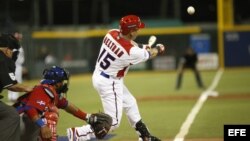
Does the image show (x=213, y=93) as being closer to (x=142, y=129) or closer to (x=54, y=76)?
(x=142, y=129)

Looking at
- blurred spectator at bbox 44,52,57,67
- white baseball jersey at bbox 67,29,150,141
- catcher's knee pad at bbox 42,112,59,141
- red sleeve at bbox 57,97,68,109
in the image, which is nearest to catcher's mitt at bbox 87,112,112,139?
white baseball jersey at bbox 67,29,150,141

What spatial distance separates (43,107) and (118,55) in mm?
1450

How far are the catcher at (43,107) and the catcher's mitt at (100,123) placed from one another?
59 centimetres

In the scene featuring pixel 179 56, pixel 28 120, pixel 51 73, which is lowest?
pixel 179 56

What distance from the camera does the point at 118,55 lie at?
779 centimetres

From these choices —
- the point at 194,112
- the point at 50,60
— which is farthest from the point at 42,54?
the point at 194,112

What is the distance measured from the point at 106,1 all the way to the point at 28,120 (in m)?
24.8

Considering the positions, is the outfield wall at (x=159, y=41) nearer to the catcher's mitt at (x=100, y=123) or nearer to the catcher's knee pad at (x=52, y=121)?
the catcher's mitt at (x=100, y=123)

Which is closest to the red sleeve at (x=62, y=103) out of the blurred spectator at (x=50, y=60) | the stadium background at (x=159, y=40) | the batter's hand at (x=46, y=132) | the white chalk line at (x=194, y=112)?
the batter's hand at (x=46, y=132)

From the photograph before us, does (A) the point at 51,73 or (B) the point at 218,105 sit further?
(B) the point at 218,105

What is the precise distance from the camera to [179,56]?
28625 millimetres

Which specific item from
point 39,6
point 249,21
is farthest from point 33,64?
point 249,21

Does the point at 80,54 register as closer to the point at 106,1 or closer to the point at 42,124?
the point at 106,1

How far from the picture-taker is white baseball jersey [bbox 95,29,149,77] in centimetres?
778
